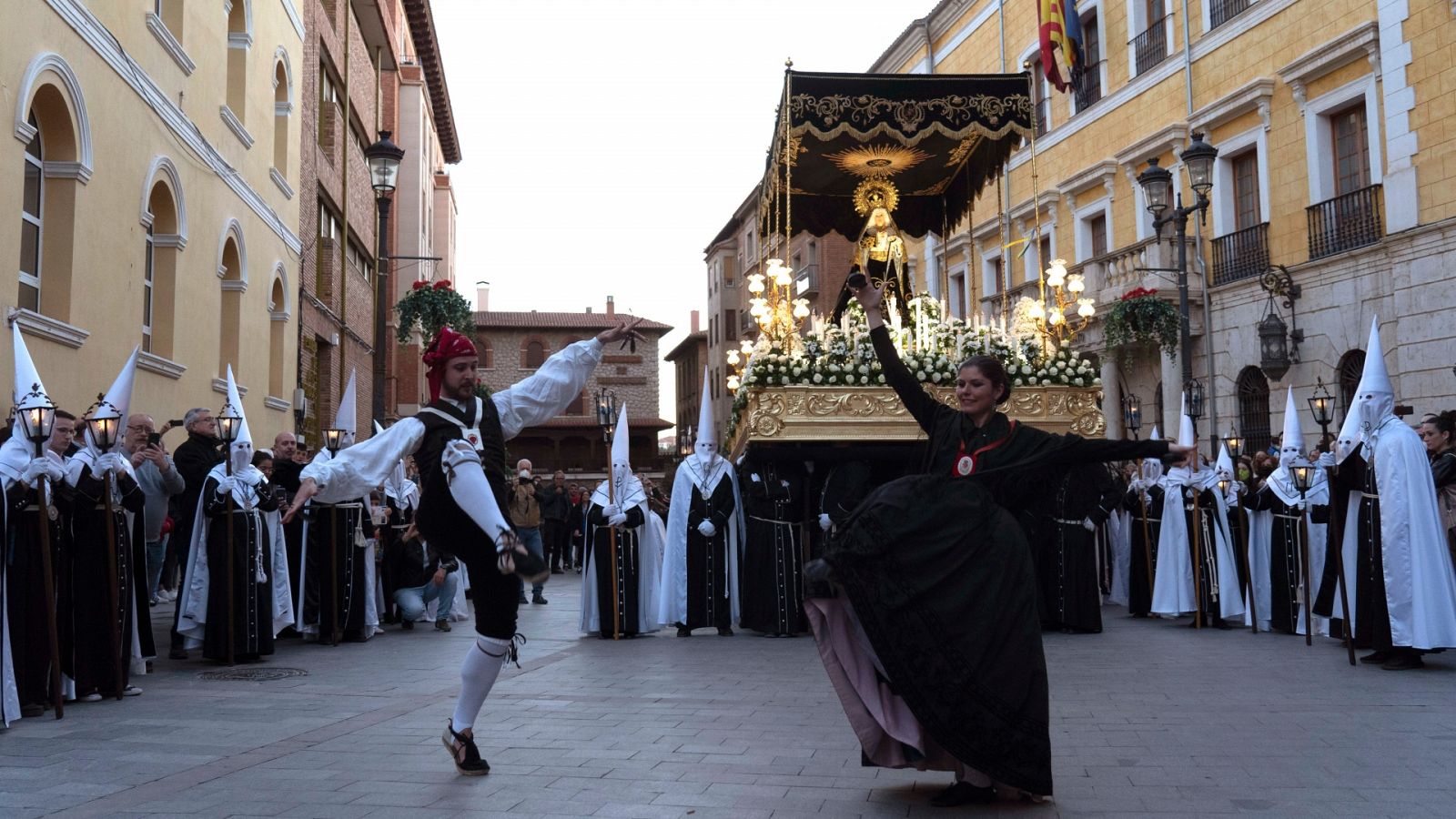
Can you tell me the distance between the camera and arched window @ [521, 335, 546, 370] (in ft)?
243

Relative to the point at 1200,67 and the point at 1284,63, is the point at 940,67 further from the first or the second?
the point at 1284,63

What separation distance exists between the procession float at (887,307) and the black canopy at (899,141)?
2 cm

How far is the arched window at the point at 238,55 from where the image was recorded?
18297mm

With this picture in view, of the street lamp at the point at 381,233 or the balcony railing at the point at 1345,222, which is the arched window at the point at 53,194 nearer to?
the street lamp at the point at 381,233

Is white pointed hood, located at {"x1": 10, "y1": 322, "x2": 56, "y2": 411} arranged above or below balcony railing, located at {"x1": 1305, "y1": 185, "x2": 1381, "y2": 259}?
below

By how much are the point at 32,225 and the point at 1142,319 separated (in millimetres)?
17185

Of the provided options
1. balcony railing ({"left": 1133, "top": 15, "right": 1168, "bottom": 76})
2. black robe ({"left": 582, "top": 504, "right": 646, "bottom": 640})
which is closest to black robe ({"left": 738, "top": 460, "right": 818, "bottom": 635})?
black robe ({"left": 582, "top": 504, "right": 646, "bottom": 640})

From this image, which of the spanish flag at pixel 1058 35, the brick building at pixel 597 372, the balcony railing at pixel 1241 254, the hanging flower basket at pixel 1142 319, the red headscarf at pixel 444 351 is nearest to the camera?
the red headscarf at pixel 444 351

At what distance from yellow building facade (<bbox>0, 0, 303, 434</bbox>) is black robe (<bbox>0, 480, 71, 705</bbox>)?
378 centimetres

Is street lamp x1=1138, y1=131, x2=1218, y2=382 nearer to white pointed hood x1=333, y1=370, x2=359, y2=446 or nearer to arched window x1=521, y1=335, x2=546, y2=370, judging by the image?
white pointed hood x1=333, y1=370, x2=359, y2=446

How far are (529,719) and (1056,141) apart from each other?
25947 millimetres

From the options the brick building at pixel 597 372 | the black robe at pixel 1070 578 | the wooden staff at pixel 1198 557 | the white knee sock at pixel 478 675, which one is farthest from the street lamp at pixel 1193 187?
the brick building at pixel 597 372

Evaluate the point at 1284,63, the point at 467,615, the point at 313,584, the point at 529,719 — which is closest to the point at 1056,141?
the point at 1284,63

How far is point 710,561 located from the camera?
13109mm
